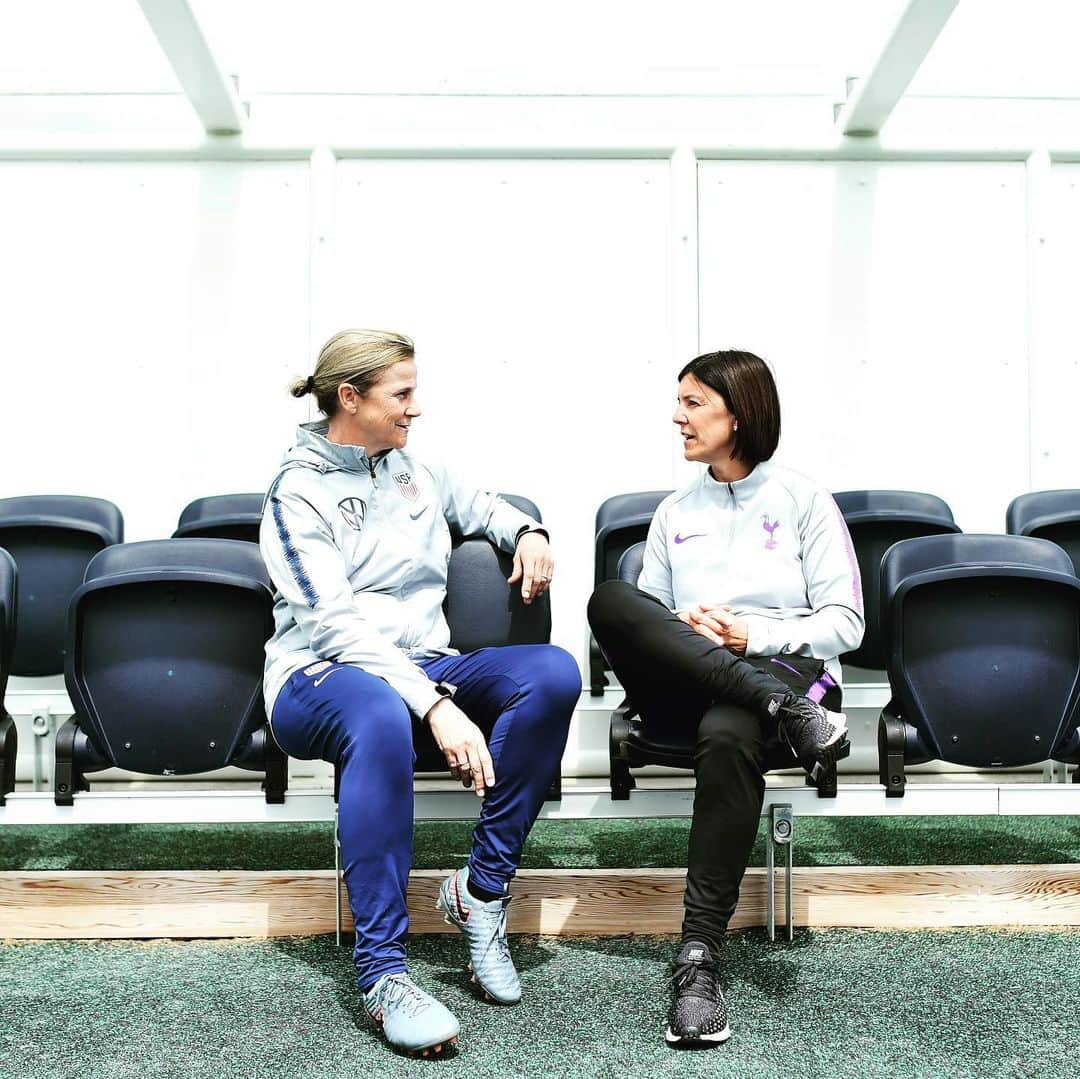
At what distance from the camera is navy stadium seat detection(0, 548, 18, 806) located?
87.6 inches

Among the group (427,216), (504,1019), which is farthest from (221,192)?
(504,1019)

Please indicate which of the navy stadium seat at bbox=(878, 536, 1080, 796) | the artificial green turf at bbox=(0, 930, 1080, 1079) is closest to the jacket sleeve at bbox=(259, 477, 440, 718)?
the artificial green turf at bbox=(0, 930, 1080, 1079)

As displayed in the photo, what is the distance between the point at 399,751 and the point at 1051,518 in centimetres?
209

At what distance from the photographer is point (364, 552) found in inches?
86.4

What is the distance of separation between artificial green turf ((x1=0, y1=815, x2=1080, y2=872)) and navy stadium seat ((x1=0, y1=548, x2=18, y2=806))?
0.59 metres

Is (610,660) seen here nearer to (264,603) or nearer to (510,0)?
(264,603)

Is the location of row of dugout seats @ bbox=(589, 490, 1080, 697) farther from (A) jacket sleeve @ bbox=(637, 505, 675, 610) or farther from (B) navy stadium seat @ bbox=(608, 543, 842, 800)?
(B) navy stadium seat @ bbox=(608, 543, 842, 800)

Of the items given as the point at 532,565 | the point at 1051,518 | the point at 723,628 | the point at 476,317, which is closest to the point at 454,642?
the point at 532,565

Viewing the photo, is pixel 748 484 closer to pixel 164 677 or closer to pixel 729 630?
pixel 729 630

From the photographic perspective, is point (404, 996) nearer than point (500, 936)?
Yes

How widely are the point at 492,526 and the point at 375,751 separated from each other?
68 cm

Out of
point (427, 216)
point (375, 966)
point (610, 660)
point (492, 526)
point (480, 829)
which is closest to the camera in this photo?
point (375, 966)

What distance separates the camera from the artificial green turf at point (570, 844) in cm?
274

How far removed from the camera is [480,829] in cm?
202
